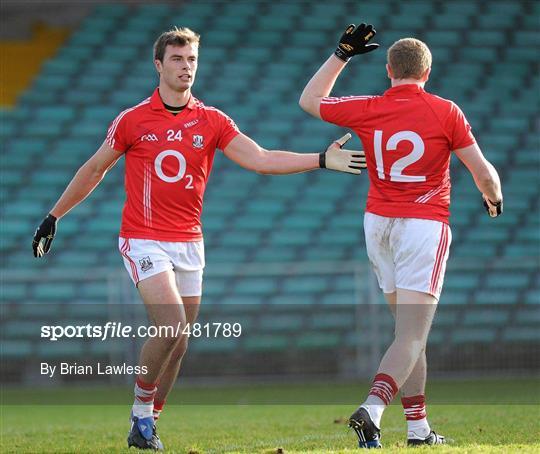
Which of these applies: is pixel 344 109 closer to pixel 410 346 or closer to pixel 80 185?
pixel 410 346

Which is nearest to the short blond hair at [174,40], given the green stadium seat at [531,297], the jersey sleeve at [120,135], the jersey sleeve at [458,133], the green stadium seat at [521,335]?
the jersey sleeve at [120,135]

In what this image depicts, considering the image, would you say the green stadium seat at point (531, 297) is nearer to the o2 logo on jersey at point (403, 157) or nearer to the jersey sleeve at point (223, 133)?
the jersey sleeve at point (223, 133)

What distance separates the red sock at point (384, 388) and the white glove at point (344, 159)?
111 cm

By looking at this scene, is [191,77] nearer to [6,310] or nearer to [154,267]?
[154,267]

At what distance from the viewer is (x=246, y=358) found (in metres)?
13.3

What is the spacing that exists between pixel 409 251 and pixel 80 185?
82.3 inches

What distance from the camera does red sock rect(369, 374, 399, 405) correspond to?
590 cm

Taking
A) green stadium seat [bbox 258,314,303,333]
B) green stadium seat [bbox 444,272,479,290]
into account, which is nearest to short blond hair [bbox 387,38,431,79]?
green stadium seat [bbox 444,272,479,290]

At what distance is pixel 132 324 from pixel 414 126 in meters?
7.57

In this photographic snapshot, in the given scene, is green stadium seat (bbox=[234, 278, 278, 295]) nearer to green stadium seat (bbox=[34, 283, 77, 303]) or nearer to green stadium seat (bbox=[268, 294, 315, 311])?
green stadium seat (bbox=[268, 294, 315, 311])

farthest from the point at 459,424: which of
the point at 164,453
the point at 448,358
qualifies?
the point at 448,358

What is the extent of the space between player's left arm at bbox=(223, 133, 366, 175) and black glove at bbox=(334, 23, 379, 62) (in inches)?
18.8

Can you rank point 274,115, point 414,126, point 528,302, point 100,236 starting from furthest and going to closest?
point 274,115 → point 100,236 → point 528,302 → point 414,126

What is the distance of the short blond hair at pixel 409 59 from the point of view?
624 cm
